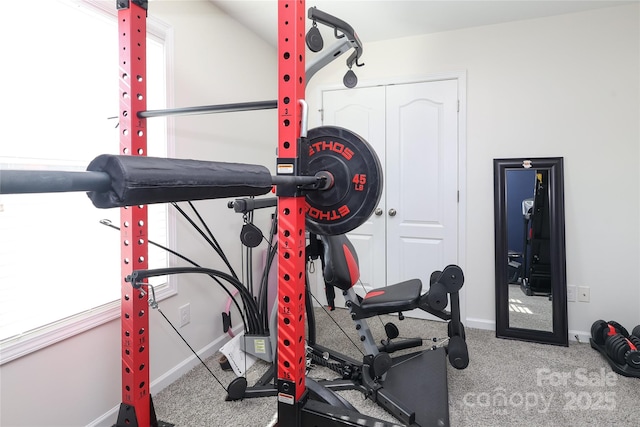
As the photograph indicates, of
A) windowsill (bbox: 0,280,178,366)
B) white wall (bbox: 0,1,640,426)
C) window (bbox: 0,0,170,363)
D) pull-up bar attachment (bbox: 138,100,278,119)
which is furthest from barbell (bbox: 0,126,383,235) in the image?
white wall (bbox: 0,1,640,426)

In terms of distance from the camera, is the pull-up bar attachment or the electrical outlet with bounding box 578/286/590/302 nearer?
the pull-up bar attachment

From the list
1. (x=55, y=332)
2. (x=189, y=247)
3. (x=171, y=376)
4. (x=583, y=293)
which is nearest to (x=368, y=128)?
(x=189, y=247)

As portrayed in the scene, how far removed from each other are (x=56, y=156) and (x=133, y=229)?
20.3 inches

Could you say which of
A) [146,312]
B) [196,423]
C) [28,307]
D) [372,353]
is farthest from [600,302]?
[28,307]

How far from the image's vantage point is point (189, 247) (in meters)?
2.20

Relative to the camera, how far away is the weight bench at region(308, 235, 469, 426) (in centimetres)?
164

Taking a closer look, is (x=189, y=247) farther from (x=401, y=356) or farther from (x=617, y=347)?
(x=617, y=347)

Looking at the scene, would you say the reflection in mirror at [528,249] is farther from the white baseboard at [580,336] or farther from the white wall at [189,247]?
the white wall at [189,247]

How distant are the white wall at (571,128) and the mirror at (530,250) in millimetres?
100

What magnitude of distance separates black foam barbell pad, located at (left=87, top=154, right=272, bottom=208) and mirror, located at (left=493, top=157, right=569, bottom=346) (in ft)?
8.28

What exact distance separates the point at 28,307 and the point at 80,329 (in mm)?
223

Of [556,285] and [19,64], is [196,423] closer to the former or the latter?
[19,64]

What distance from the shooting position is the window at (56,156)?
1341mm

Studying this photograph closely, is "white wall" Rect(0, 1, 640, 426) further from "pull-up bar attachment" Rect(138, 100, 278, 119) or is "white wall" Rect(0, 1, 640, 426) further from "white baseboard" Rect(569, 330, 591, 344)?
"pull-up bar attachment" Rect(138, 100, 278, 119)
